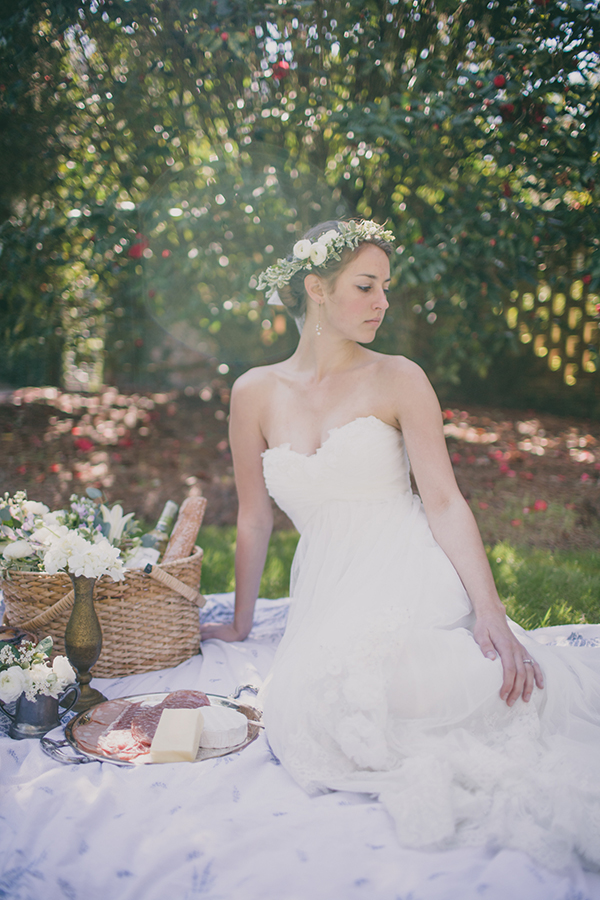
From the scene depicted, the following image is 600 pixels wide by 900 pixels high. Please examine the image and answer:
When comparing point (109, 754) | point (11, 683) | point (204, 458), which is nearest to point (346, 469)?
point (109, 754)

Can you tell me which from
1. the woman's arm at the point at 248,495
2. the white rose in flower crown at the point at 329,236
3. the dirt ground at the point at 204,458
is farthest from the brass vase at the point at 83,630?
the dirt ground at the point at 204,458

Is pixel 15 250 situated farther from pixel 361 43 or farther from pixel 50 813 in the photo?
pixel 50 813

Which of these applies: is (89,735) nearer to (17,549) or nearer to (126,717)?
(126,717)

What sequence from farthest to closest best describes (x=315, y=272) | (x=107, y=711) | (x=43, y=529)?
1. (x=315, y=272)
2. (x=43, y=529)
3. (x=107, y=711)

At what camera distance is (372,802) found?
1714 millimetres

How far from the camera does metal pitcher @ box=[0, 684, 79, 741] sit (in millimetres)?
2076

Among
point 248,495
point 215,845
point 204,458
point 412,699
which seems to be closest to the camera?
point 215,845

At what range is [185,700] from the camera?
2.25 metres

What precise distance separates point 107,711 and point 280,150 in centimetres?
405

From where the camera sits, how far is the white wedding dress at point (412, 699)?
1.55 metres

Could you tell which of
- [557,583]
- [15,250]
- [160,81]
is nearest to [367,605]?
[557,583]

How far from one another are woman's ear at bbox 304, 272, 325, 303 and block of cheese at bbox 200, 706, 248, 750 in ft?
5.08

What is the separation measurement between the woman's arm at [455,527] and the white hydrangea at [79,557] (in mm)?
1077

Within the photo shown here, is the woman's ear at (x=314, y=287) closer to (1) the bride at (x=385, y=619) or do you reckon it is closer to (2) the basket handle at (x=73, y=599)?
(1) the bride at (x=385, y=619)
